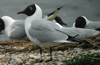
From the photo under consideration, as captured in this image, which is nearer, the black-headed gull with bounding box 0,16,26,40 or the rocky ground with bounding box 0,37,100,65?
the rocky ground with bounding box 0,37,100,65

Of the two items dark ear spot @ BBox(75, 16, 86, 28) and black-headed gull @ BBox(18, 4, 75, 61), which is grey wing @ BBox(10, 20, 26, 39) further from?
black-headed gull @ BBox(18, 4, 75, 61)

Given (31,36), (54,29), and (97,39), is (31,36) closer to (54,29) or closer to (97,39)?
(54,29)

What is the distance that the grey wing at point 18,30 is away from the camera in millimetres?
6227

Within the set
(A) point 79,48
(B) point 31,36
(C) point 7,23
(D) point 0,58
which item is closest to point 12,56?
(D) point 0,58

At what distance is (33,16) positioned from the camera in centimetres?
454

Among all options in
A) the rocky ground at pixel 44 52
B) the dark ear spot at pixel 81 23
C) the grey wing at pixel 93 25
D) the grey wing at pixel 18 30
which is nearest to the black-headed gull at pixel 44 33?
→ the rocky ground at pixel 44 52

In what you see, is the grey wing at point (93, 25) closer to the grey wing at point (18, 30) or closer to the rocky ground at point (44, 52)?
the rocky ground at point (44, 52)

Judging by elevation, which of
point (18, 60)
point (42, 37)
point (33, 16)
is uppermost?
point (33, 16)

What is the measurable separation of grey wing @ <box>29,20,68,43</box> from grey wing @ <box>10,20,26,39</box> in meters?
1.87

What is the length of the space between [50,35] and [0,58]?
3.31 ft

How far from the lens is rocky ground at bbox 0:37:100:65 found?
455cm

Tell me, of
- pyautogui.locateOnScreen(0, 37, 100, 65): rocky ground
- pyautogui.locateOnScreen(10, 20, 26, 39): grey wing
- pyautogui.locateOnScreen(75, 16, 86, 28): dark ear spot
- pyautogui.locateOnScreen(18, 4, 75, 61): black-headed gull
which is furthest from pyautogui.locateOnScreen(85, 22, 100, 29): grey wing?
pyautogui.locateOnScreen(18, 4, 75, 61): black-headed gull

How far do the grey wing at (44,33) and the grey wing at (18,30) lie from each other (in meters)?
1.87

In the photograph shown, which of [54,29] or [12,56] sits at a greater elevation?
[54,29]
